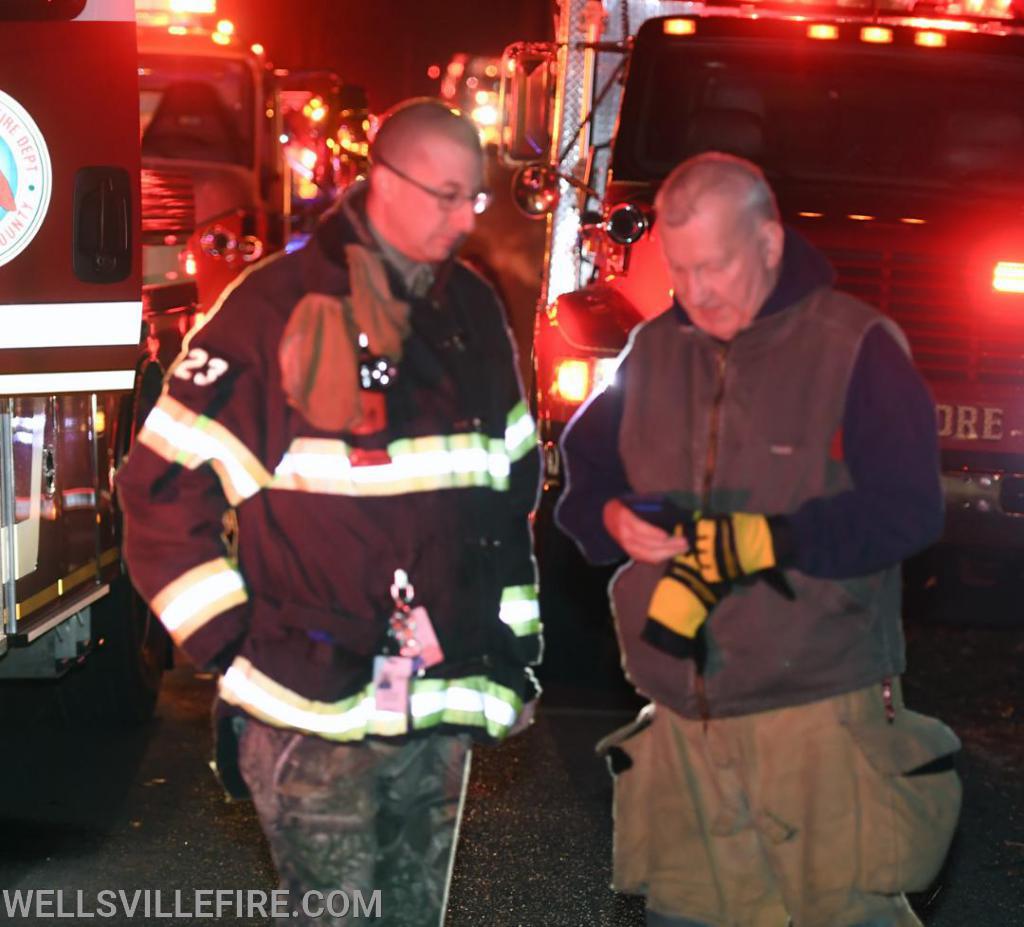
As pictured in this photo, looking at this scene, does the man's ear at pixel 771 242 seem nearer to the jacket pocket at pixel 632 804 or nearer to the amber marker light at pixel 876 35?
the jacket pocket at pixel 632 804

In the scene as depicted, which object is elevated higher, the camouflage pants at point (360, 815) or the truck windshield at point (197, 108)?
the truck windshield at point (197, 108)

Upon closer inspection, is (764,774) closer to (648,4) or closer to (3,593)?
(3,593)

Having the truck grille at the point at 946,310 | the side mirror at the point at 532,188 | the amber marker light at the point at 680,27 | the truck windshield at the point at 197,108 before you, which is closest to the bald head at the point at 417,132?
the truck grille at the point at 946,310

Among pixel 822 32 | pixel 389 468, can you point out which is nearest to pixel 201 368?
pixel 389 468

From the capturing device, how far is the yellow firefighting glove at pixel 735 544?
3289 millimetres

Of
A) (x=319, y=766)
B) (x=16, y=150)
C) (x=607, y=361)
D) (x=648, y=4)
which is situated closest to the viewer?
(x=319, y=766)

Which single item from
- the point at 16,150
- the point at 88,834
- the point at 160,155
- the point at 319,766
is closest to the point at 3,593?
the point at 88,834

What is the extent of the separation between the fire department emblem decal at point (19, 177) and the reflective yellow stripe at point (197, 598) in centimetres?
206

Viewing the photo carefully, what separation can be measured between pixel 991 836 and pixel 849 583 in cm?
283

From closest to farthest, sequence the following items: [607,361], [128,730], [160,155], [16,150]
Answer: [16,150] → [128,730] → [607,361] → [160,155]

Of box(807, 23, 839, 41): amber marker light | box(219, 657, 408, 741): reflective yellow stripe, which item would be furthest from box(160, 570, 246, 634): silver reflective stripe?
box(807, 23, 839, 41): amber marker light

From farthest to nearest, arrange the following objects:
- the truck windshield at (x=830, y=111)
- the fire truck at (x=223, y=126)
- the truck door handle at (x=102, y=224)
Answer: the fire truck at (x=223, y=126)
the truck windshield at (x=830, y=111)
the truck door handle at (x=102, y=224)

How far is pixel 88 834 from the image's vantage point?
5.69 m

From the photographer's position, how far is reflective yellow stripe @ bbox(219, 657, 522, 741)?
328 cm
